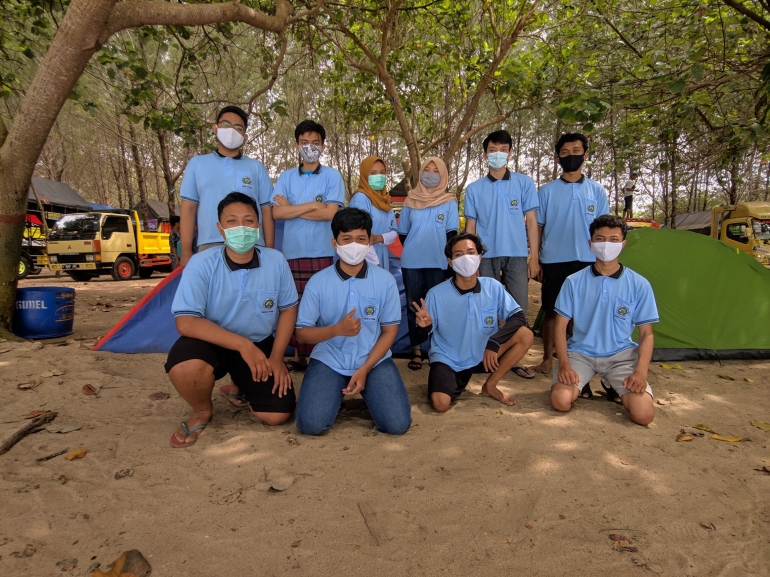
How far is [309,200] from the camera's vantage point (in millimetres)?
3588

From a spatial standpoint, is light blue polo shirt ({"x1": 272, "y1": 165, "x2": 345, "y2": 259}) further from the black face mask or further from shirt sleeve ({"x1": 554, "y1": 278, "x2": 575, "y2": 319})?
the black face mask

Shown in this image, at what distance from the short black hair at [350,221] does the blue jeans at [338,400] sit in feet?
2.73

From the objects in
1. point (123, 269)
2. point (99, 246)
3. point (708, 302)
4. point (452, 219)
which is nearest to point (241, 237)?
point (452, 219)

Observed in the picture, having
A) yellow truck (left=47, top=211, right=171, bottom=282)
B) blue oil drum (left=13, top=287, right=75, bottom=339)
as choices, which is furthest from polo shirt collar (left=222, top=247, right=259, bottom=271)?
yellow truck (left=47, top=211, right=171, bottom=282)

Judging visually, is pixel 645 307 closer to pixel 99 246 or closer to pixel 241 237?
pixel 241 237

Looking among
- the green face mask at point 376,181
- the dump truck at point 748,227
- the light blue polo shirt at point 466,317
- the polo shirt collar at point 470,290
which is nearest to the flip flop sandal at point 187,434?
the light blue polo shirt at point 466,317

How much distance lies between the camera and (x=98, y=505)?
195cm

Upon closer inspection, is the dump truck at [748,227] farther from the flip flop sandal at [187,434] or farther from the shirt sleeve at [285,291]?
the flip flop sandal at [187,434]

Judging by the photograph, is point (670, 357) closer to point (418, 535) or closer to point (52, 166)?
point (418, 535)

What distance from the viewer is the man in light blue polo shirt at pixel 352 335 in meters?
2.70

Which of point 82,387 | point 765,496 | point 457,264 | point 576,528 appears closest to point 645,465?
point 765,496

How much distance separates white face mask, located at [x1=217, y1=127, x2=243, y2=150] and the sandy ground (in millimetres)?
1804

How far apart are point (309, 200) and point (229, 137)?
2.33ft

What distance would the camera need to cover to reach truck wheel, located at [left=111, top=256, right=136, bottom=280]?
37.9 ft
